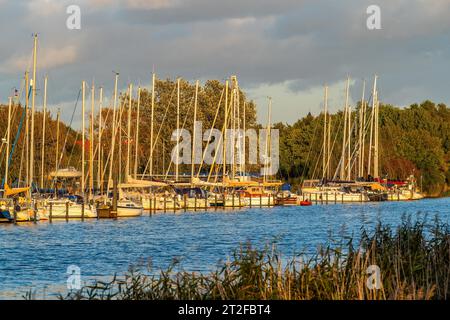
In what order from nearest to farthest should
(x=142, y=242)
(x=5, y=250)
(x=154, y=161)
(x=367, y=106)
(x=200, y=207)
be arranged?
(x=5, y=250), (x=142, y=242), (x=200, y=207), (x=154, y=161), (x=367, y=106)

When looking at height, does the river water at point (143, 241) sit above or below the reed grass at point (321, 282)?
below

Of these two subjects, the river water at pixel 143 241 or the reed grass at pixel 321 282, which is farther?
the river water at pixel 143 241

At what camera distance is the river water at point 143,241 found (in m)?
37.9

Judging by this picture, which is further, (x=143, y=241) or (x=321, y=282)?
(x=143, y=241)

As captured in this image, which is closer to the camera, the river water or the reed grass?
the reed grass

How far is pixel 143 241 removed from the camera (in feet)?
187

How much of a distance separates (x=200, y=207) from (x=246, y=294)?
74511 mm

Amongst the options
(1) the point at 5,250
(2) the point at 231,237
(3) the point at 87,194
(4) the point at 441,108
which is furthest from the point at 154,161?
(4) the point at 441,108

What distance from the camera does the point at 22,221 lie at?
69.5m

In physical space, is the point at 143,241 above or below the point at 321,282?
below

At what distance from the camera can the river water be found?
37875 millimetres

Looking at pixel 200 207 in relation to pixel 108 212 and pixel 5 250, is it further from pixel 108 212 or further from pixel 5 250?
pixel 5 250

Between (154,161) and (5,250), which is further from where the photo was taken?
(154,161)

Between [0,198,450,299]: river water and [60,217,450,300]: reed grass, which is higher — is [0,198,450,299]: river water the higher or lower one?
the lower one
